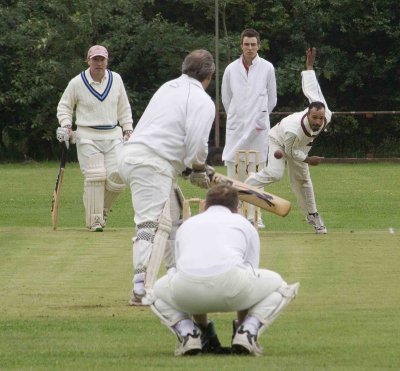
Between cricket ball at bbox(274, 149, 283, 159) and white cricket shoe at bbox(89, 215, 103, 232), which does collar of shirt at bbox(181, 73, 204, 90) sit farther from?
white cricket shoe at bbox(89, 215, 103, 232)

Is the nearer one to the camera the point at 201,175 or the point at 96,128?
the point at 201,175

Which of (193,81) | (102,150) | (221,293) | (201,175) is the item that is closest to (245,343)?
(221,293)

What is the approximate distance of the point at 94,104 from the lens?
15891 mm

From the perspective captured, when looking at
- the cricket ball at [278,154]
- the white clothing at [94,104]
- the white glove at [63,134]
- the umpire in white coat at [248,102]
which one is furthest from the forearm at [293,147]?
the white glove at [63,134]

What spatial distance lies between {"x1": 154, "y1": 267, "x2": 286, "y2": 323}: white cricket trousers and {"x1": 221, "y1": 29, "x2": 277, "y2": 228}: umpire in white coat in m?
8.84

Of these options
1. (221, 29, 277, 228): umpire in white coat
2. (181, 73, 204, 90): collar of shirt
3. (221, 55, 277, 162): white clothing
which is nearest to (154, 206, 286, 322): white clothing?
(181, 73, 204, 90): collar of shirt

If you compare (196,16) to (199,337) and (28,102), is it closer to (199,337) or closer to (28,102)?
(28,102)

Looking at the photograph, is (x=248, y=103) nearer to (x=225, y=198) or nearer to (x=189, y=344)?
(x=225, y=198)

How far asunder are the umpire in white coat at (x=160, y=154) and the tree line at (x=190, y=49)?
2535 centimetres

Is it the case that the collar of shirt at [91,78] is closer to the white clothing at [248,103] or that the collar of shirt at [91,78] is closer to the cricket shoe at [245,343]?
the white clothing at [248,103]

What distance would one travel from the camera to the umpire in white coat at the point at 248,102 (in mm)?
17219

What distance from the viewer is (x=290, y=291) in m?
8.23

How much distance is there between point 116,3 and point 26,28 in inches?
93.3

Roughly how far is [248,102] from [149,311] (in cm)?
755
